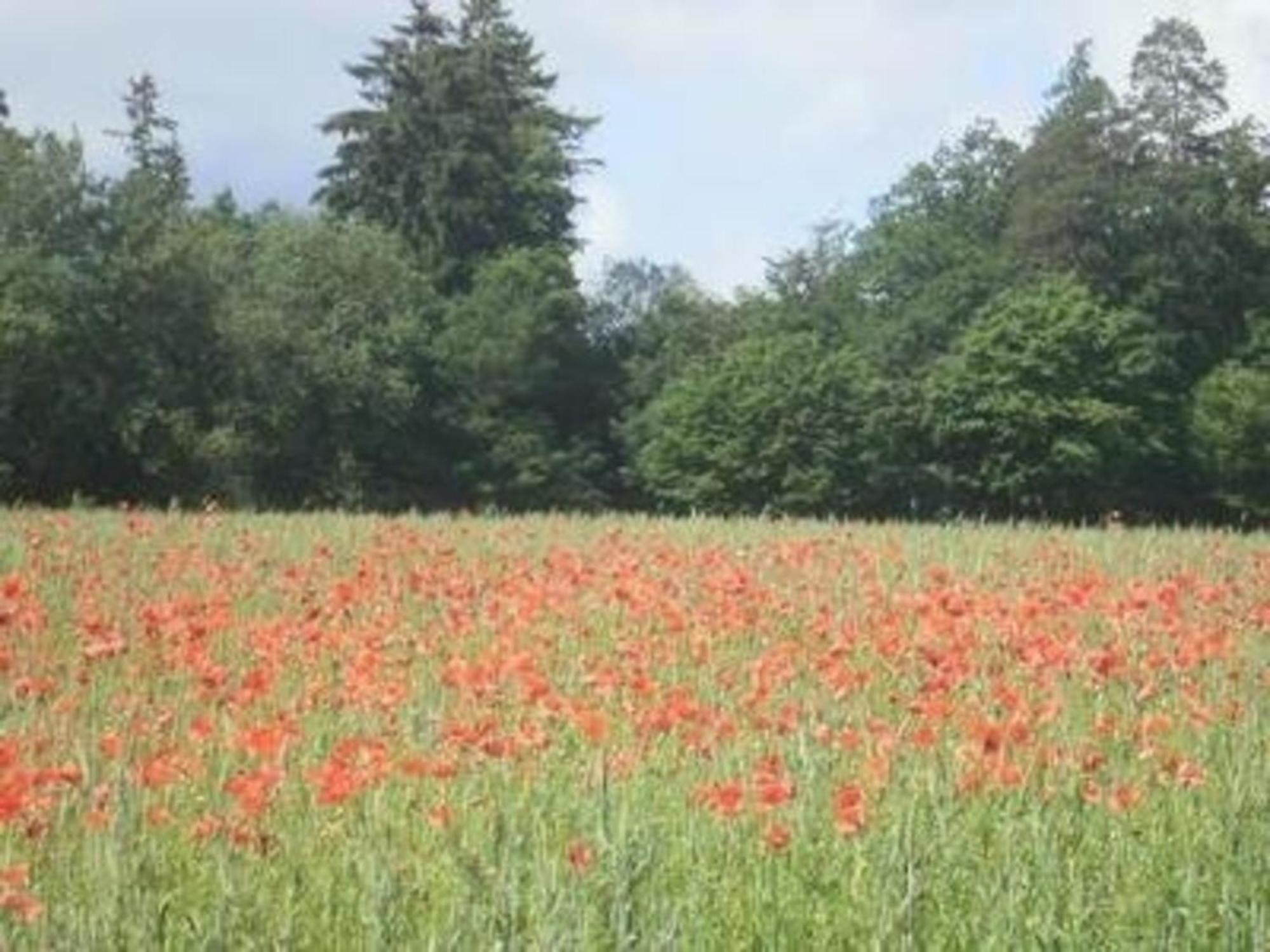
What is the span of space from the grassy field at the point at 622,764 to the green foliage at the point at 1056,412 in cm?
4020

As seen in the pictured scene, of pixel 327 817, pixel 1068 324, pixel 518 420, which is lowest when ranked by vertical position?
pixel 327 817

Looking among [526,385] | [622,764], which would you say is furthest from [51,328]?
[622,764]

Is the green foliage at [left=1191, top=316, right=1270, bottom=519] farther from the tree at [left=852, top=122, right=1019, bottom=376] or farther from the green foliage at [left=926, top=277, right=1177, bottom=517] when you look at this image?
the tree at [left=852, top=122, right=1019, bottom=376]

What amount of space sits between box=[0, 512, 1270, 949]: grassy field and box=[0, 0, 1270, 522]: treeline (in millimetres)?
30289

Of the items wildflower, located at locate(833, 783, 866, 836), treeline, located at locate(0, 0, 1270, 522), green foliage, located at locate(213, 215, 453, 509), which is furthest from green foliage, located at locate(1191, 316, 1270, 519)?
wildflower, located at locate(833, 783, 866, 836)

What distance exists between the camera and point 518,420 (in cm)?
4938

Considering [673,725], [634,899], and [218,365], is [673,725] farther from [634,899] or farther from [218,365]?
[218,365]

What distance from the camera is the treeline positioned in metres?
40.5

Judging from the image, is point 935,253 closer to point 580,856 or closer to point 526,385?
point 526,385

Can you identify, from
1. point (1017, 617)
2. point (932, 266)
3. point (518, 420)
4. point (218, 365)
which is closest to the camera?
point (1017, 617)

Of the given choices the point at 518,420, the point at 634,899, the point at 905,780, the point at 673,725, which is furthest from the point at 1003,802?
the point at 518,420

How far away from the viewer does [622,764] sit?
5395 millimetres

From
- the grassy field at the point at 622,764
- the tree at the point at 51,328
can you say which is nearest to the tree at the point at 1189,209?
the tree at the point at 51,328

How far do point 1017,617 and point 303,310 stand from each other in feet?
127
